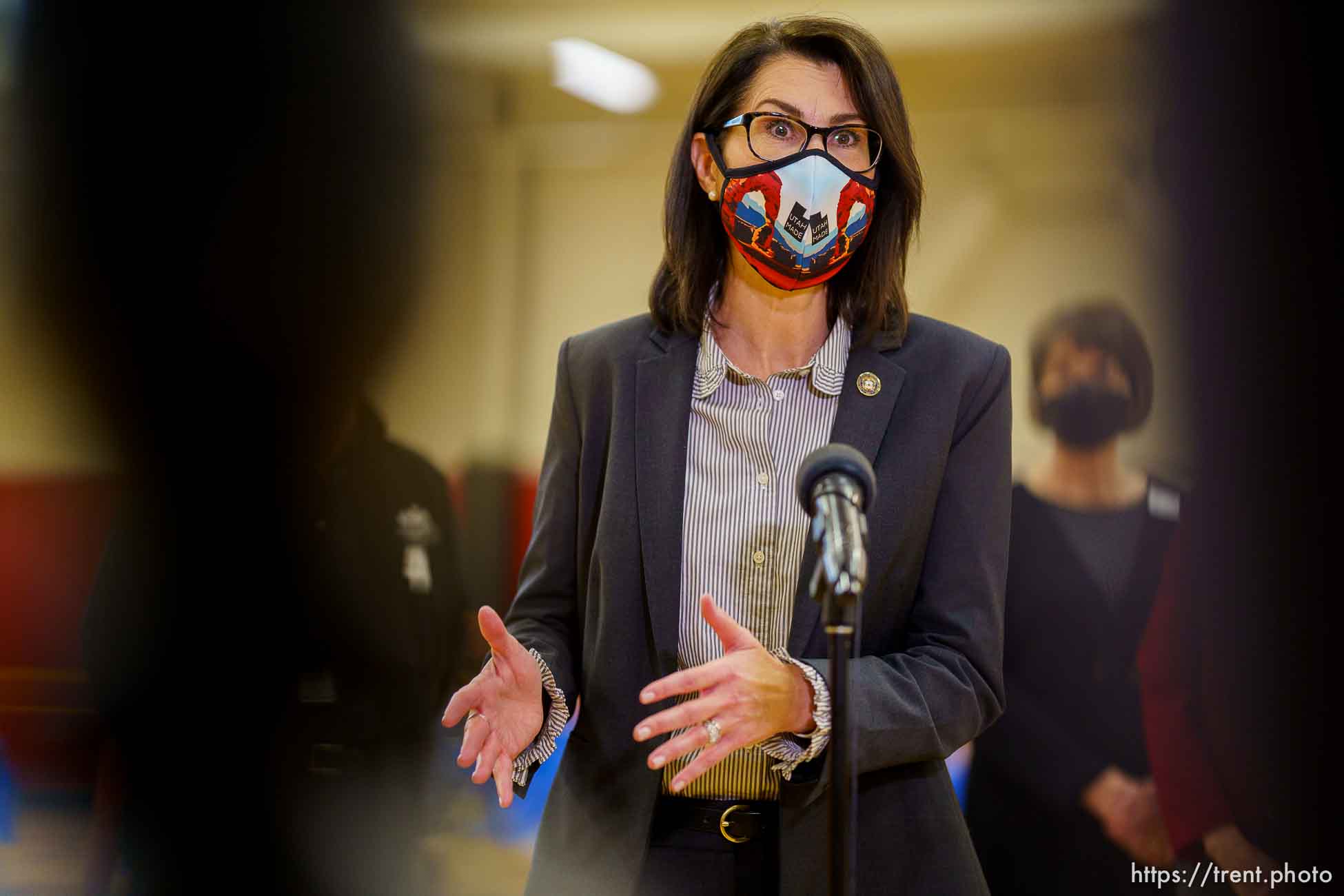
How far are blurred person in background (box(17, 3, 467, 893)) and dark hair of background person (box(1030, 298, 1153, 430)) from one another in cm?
156

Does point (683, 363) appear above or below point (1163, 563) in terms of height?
above

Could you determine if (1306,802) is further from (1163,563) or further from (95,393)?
(95,393)

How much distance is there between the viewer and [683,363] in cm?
163

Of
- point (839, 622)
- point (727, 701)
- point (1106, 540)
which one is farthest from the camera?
point (1106, 540)

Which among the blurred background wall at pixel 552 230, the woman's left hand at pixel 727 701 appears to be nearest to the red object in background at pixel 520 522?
the blurred background wall at pixel 552 230

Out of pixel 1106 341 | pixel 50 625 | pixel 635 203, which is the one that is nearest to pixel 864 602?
pixel 1106 341

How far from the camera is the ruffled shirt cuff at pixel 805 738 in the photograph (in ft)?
4.14

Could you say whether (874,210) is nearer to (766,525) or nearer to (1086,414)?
(766,525)

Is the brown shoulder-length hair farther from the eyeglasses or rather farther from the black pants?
the black pants

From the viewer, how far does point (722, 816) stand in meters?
1.45

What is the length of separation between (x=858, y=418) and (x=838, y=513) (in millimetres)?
521

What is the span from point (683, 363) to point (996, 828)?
5.64 feet

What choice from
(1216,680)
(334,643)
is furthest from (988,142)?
(334,643)

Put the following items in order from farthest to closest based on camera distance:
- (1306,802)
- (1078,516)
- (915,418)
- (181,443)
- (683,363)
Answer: (181,443) < (1078,516) < (1306,802) < (683,363) < (915,418)
